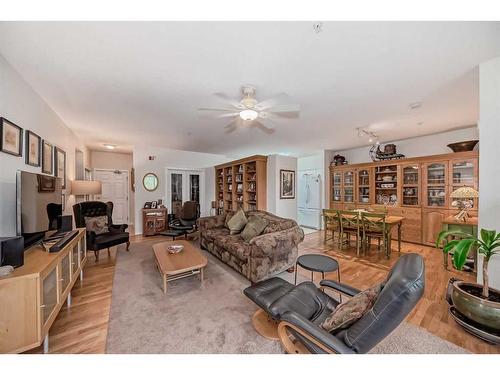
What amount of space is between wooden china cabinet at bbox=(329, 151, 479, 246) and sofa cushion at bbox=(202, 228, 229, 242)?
386 cm

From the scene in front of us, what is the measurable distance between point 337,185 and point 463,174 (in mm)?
2646

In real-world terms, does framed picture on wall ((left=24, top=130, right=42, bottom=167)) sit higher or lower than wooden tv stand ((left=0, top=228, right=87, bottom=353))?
higher

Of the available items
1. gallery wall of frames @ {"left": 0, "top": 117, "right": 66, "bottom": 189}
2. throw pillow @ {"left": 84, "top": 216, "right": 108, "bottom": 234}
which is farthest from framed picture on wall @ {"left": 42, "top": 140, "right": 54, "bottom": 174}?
throw pillow @ {"left": 84, "top": 216, "right": 108, "bottom": 234}

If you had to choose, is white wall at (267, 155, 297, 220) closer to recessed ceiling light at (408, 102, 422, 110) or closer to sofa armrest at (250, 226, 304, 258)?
sofa armrest at (250, 226, 304, 258)

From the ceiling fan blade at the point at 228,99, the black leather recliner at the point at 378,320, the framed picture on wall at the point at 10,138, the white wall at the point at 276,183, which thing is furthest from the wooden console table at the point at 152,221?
the black leather recliner at the point at 378,320

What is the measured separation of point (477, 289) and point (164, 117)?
4.43 m

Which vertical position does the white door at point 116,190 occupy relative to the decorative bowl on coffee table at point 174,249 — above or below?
above

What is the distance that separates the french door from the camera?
19.8 ft

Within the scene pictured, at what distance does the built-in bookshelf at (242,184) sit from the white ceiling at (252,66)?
62.1 inches

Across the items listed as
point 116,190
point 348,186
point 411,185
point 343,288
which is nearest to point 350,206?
point 348,186

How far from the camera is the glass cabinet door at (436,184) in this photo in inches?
163

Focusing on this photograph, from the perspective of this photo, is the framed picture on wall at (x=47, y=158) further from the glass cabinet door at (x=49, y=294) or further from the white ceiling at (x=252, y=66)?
the glass cabinet door at (x=49, y=294)

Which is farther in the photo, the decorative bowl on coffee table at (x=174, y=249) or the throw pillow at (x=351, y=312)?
the decorative bowl on coffee table at (x=174, y=249)
